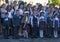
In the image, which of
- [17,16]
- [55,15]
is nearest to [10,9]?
[17,16]

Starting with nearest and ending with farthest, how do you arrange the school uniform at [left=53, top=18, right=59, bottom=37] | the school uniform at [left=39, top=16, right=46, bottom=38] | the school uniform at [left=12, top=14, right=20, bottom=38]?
the school uniform at [left=12, top=14, right=20, bottom=38] → the school uniform at [left=39, top=16, right=46, bottom=38] → the school uniform at [left=53, top=18, right=59, bottom=37]

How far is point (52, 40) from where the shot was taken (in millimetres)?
18938

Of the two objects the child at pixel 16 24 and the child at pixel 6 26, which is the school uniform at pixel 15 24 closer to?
the child at pixel 16 24

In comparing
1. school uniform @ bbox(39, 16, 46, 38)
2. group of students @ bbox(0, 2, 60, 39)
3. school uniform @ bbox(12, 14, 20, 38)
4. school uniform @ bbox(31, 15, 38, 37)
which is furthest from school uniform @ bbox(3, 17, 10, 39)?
school uniform @ bbox(39, 16, 46, 38)

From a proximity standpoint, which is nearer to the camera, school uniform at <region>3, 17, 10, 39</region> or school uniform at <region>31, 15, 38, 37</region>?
school uniform at <region>3, 17, 10, 39</region>

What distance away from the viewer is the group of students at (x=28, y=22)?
19.4 meters

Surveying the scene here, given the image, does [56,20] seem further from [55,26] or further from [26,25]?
[26,25]

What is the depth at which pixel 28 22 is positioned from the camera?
19469 mm

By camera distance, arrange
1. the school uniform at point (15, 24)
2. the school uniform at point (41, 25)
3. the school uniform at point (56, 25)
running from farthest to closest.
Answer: the school uniform at point (56, 25) → the school uniform at point (41, 25) → the school uniform at point (15, 24)

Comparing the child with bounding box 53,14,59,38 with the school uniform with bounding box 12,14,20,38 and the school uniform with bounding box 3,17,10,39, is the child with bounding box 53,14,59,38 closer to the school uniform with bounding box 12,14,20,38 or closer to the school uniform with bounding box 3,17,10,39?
the school uniform with bounding box 12,14,20,38

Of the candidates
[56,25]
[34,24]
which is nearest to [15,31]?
[34,24]

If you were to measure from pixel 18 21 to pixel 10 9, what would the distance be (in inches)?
40.4

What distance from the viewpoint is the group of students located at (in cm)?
1941

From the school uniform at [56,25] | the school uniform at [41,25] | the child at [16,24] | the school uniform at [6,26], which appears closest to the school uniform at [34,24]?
the school uniform at [41,25]
